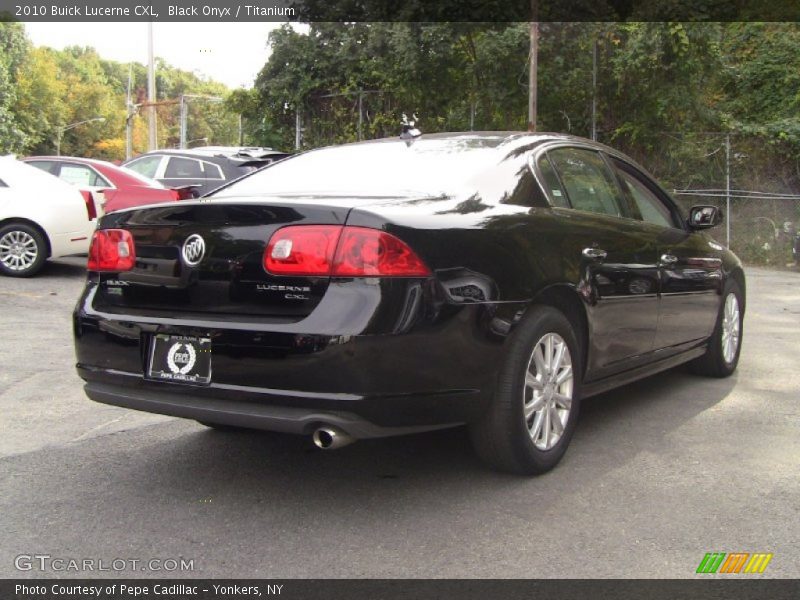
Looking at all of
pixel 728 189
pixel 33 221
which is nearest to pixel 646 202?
pixel 33 221

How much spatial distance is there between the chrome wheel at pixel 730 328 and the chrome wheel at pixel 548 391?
2452 millimetres

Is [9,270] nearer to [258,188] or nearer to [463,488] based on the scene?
[258,188]

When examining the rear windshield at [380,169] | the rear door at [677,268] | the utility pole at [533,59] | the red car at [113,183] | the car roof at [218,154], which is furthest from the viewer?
the utility pole at [533,59]

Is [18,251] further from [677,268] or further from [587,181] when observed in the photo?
[677,268]

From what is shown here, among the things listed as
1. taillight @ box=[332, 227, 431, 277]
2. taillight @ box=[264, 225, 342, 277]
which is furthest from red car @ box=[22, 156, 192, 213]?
taillight @ box=[332, 227, 431, 277]

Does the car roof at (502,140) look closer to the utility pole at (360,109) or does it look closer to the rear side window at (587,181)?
the rear side window at (587,181)

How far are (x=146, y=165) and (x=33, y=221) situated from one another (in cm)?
337

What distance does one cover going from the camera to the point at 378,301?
332 centimetres

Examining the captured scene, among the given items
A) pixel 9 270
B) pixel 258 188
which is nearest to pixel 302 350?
pixel 258 188

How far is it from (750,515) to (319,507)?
1.71 meters

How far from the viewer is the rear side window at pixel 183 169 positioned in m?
13.7

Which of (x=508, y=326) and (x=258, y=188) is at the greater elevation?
(x=258, y=188)

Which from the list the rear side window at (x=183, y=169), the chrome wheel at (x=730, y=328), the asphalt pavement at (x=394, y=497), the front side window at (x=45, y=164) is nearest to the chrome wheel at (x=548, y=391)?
the asphalt pavement at (x=394, y=497)

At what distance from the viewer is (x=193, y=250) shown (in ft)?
12.0
